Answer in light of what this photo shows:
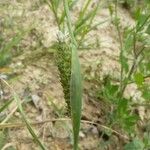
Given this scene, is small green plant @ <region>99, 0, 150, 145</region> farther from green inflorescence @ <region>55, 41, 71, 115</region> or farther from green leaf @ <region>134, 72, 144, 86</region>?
green inflorescence @ <region>55, 41, 71, 115</region>

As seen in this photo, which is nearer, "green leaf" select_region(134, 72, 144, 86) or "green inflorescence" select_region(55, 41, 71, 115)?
"green inflorescence" select_region(55, 41, 71, 115)

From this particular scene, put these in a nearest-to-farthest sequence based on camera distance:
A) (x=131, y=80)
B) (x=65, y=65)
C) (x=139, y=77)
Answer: (x=65, y=65)
(x=139, y=77)
(x=131, y=80)

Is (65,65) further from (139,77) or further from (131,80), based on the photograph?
(131,80)

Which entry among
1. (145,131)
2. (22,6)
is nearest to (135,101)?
(145,131)

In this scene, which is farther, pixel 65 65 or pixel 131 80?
pixel 131 80

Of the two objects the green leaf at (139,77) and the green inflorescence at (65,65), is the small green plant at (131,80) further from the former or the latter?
the green inflorescence at (65,65)

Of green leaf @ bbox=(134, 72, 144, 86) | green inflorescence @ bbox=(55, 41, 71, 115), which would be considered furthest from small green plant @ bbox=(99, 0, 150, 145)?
green inflorescence @ bbox=(55, 41, 71, 115)

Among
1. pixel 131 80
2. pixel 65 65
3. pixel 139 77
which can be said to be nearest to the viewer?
pixel 65 65

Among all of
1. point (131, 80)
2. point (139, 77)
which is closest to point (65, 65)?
point (139, 77)

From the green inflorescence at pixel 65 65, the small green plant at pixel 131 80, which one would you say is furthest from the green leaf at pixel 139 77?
the green inflorescence at pixel 65 65

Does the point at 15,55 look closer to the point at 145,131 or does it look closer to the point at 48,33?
the point at 48,33

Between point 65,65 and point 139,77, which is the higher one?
point 65,65
